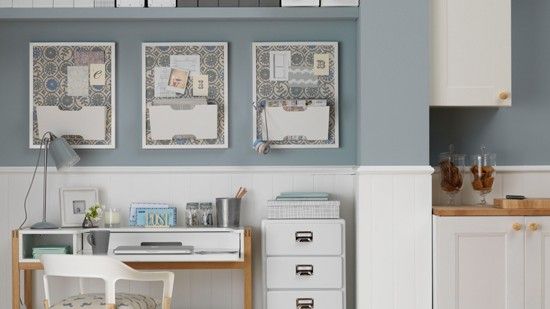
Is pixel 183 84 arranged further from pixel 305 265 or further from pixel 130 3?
pixel 305 265

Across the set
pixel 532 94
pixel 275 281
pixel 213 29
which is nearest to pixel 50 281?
pixel 275 281

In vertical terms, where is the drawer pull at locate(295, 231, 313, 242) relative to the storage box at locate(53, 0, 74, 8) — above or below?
below

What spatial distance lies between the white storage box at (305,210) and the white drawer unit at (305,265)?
0.16 ft

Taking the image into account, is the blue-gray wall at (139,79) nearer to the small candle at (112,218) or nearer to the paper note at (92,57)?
the paper note at (92,57)

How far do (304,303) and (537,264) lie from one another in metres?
1.19

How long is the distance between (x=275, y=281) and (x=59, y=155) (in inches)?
53.3

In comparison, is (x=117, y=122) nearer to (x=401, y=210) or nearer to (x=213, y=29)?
(x=213, y=29)

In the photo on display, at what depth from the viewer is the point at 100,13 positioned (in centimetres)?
465

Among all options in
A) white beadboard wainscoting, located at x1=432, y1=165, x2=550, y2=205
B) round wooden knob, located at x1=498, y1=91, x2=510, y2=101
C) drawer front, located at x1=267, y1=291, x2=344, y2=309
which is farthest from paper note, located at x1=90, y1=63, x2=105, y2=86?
round wooden knob, located at x1=498, y1=91, x2=510, y2=101

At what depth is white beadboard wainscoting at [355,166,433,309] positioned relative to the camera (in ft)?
14.4

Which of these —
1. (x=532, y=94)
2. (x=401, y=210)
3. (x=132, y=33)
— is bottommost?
(x=401, y=210)

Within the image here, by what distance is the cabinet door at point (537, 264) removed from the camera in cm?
424

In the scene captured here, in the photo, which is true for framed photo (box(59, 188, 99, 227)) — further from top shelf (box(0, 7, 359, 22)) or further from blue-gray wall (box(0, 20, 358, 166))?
top shelf (box(0, 7, 359, 22))

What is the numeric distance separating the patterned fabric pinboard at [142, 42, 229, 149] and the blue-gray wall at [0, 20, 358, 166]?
0.04 metres
